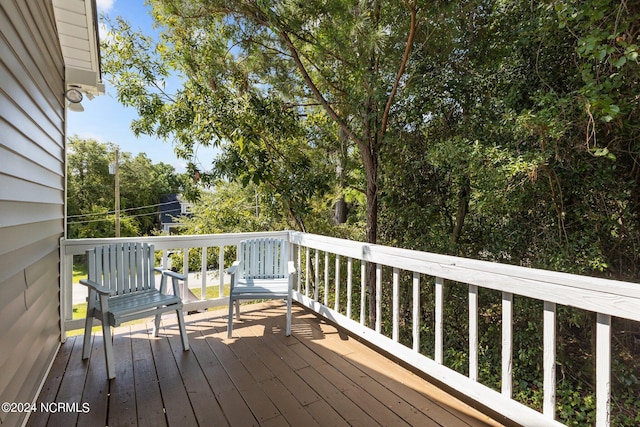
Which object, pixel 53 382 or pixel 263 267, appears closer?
pixel 53 382

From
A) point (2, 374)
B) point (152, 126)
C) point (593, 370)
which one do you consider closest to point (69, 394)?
point (2, 374)

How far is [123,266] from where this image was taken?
2756mm

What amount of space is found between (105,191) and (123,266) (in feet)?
54.5

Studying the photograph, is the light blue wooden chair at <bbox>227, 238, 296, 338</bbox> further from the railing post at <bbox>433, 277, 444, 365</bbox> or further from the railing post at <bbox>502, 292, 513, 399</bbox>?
the railing post at <bbox>502, 292, 513, 399</bbox>

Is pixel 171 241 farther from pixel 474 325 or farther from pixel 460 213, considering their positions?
pixel 460 213

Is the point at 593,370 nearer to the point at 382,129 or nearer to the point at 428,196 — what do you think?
the point at 428,196

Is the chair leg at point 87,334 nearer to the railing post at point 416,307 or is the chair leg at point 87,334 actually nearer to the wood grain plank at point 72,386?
the wood grain plank at point 72,386

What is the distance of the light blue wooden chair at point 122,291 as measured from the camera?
2.27 metres

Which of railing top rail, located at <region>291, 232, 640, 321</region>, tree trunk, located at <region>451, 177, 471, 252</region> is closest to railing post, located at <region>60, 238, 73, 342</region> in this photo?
railing top rail, located at <region>291, 232, 640, 321</region>

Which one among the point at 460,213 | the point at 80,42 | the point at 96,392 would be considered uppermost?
the point at 80,42

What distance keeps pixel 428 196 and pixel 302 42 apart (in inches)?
99.5

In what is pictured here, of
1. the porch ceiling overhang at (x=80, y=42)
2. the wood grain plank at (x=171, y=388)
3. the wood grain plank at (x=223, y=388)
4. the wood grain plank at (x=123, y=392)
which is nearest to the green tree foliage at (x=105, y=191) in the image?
the porch ceiling overhang at (x=80, y=42)

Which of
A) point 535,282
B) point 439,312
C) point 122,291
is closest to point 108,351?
point 122,291

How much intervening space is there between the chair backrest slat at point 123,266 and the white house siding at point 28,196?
0.30 metres
